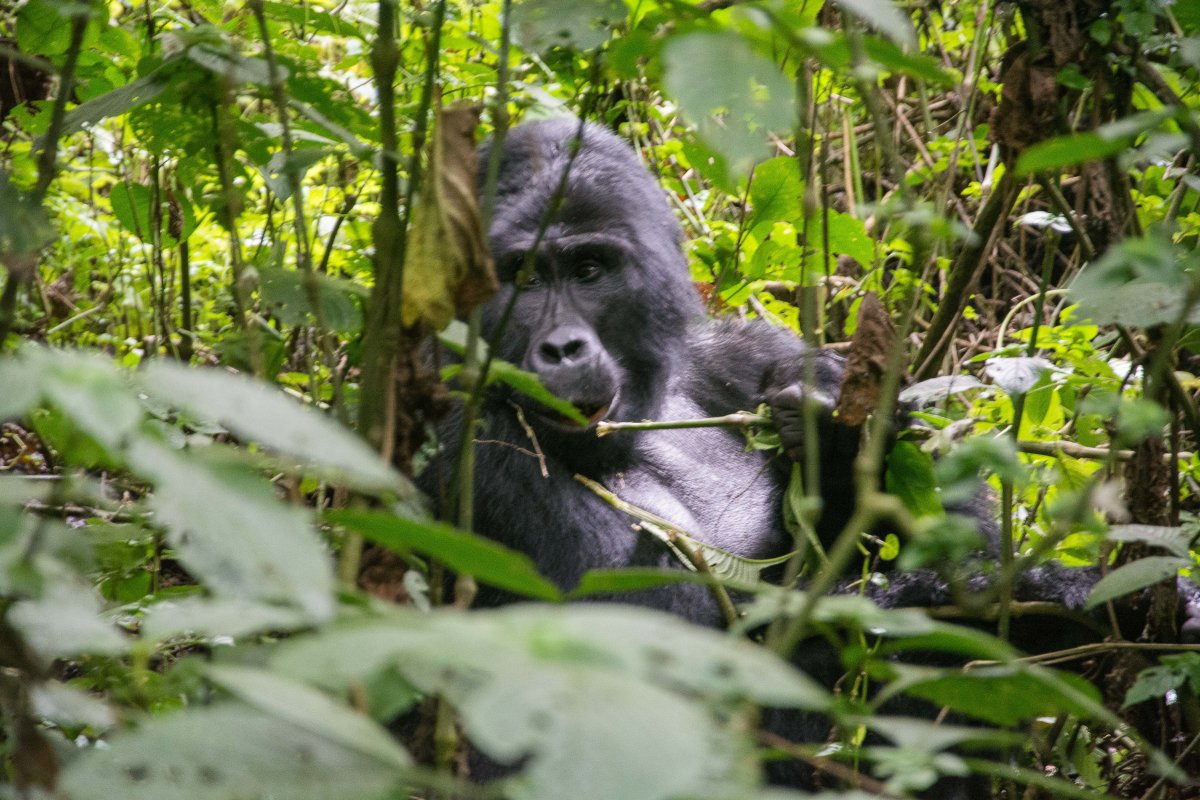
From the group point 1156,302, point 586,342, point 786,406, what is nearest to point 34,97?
point 586,342

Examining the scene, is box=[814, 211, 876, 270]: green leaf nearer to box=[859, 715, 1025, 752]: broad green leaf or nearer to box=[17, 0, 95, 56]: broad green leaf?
box=[17, 0, 95, 56]: broad green leaf

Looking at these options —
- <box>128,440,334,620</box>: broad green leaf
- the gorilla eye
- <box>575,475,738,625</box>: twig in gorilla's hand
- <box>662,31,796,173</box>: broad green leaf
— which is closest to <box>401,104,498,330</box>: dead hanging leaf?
<box>662,31,796,173</box>: broad green leaf

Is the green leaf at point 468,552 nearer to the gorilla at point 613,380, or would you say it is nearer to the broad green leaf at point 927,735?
the broad green leaf at point 927,735

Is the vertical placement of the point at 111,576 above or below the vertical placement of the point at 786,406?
below

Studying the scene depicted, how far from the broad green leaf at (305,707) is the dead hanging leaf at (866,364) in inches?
61.1

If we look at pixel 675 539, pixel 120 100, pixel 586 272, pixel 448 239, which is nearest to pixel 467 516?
pixel 448 239

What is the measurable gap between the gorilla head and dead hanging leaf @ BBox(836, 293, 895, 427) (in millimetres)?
806

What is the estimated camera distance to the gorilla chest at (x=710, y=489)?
3.32m

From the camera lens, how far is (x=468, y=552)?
35.5 inches

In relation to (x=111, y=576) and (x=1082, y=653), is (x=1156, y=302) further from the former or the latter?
(x=111, y=576)

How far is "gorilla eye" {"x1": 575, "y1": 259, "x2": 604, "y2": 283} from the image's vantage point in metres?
3.28

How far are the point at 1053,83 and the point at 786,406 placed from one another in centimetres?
97

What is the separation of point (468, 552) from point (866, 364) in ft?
4.86

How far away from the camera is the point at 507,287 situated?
3156 millimetres
